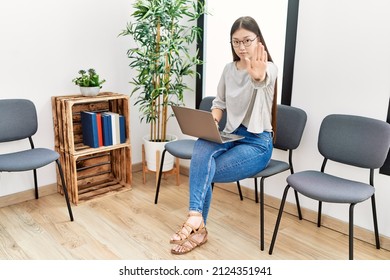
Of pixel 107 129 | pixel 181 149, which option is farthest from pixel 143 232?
pixel 107 129

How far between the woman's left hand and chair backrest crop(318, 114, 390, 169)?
1.99ft

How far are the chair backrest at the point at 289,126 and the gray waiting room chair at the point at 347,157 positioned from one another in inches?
5.5

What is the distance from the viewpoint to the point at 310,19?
2.32 meters

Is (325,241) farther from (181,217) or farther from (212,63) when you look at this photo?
(212,63)

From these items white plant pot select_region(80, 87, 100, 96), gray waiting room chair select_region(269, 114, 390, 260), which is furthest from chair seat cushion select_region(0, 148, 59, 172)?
gray waiting room chair select_region(269, 114, 390, 260)

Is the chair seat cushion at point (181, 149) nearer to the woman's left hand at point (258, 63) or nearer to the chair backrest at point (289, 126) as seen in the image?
the chair backrest at point (289, 126)

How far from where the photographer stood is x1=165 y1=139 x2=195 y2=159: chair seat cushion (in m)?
2.55

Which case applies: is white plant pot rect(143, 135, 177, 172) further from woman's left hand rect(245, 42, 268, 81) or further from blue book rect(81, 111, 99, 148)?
woman's left hand rect(245, 42, 268, 81)

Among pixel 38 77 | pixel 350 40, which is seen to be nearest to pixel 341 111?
pixel 350 40

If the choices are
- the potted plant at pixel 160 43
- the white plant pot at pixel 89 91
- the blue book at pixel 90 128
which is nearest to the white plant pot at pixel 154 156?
the potted plant at pixel 160 43

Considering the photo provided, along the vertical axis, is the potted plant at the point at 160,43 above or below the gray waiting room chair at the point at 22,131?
above

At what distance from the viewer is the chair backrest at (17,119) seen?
8.14ft

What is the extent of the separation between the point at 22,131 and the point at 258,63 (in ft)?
5.57

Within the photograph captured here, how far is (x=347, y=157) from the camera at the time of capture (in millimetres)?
2143
